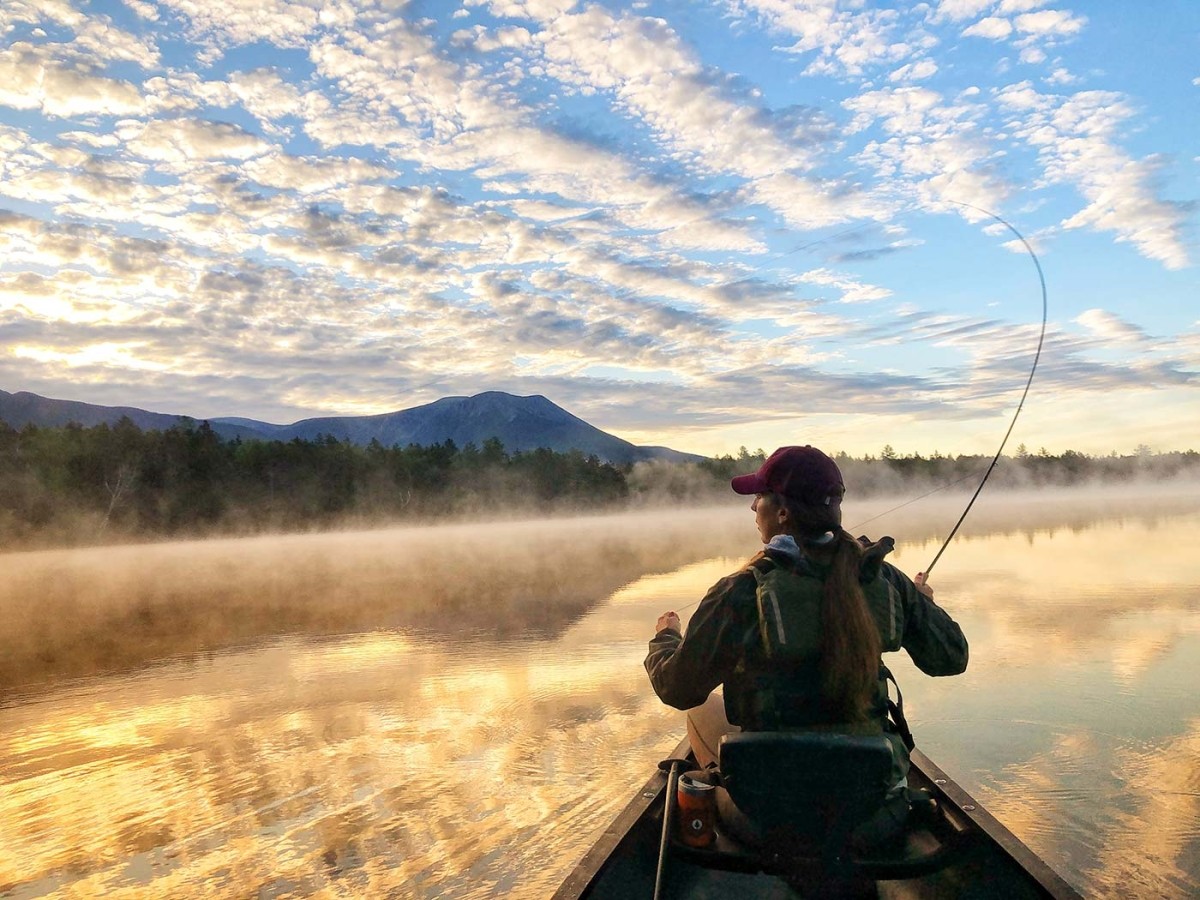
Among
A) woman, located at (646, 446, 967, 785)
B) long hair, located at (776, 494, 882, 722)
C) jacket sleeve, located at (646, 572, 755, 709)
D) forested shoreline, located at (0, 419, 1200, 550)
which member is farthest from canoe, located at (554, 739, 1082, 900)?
forested shoreline, located at (0, 419, 1200, 550)

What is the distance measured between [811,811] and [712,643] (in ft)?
2.02

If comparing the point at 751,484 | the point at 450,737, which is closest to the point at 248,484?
the point at 450,737

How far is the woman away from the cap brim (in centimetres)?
A: 3

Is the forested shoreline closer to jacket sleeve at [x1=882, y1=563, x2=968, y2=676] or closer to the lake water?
the lake water

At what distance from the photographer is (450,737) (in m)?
7.38

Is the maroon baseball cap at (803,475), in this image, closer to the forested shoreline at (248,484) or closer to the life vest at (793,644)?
the life vest at (793,644)

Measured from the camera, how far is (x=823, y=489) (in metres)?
2.93

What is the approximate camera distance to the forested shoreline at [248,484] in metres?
52.8

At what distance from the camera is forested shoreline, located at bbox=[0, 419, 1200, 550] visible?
5281 centimetres

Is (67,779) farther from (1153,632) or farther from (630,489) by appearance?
(630,489)

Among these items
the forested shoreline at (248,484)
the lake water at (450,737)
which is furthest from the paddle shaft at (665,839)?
the forested shoreline at (248,484)

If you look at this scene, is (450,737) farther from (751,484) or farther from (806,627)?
Result: (806,627)

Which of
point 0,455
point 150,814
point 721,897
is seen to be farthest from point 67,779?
point 0,455

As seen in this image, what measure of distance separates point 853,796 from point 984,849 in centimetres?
99
